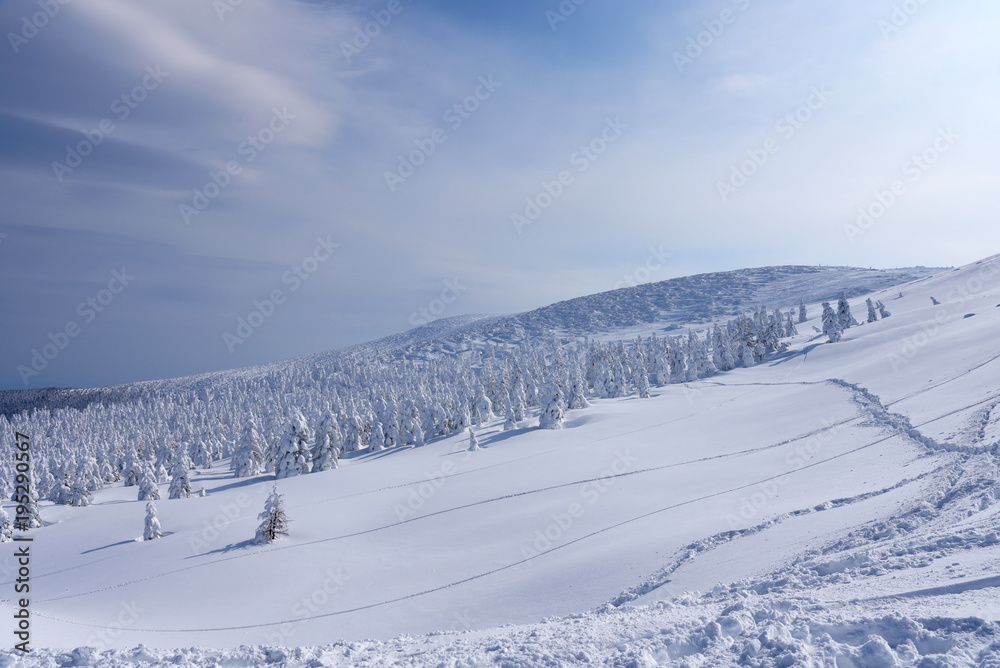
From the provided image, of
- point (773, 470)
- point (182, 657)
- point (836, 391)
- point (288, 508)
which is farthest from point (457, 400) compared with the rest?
point (182, 657)

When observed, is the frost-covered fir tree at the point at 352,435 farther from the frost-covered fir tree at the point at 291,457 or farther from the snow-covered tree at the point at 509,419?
the snow-covered tree at the point at 509,419

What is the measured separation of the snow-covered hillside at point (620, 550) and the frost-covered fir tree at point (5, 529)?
2014mm

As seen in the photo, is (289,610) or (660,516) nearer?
(289,610)

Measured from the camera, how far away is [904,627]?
722 cm

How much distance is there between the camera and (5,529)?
1505 inches

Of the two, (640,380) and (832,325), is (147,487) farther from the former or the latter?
(832,325)

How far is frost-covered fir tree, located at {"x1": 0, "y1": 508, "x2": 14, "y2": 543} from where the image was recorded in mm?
37591

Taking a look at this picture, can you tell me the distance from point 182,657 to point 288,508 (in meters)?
29.8

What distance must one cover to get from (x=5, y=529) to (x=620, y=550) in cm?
4655

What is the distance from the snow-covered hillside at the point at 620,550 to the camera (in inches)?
335

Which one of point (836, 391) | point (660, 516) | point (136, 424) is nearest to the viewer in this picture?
point (660, 516)

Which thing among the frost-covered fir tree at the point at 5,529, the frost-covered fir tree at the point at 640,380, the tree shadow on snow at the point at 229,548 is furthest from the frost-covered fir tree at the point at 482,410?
the frost-covered fir tree at the point at 5,529

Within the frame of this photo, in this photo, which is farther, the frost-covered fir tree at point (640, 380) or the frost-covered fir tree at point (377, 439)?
the frost-covered fir tree at point (640, 380)

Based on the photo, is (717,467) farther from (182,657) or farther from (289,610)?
(182,657)
